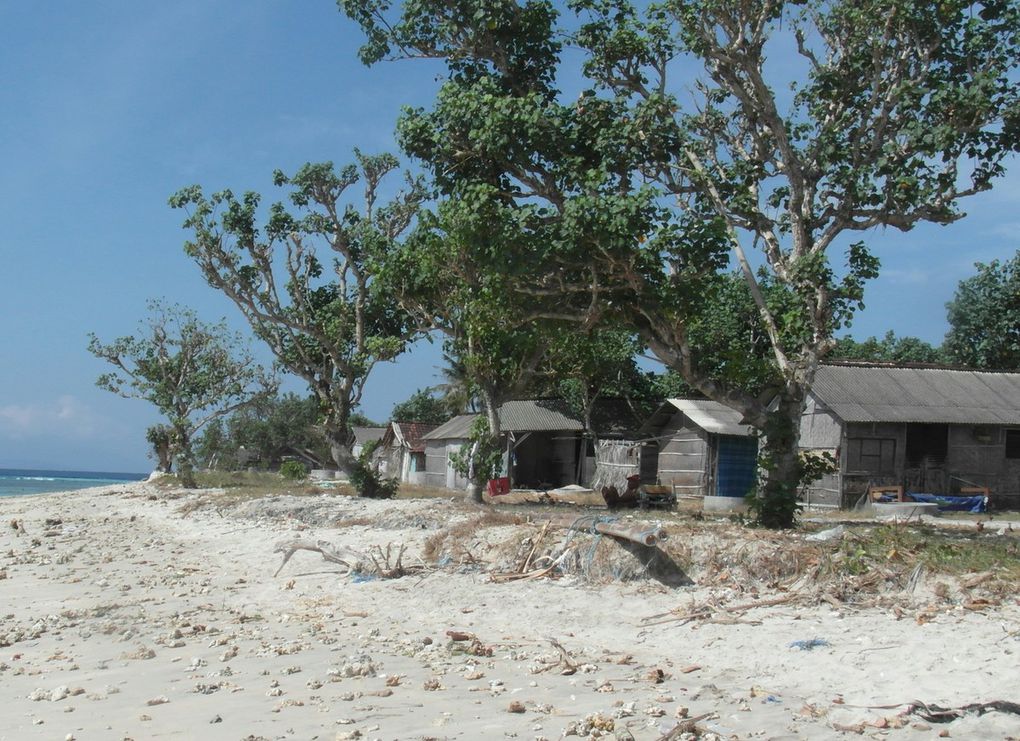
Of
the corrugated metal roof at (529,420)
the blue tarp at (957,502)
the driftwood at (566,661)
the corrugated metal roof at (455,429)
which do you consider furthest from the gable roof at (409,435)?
the driftwood at (566,661)

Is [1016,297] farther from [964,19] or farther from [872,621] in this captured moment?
[872,621]

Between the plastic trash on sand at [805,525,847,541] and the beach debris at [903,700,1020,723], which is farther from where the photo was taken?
the plastic trash on sand at [805,525,847,541]

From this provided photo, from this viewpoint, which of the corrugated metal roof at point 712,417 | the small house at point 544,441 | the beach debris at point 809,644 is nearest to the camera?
the beach debris at point 809,644

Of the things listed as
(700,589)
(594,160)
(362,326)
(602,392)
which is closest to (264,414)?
(602,392)

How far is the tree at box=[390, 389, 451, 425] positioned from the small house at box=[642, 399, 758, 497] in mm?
30547

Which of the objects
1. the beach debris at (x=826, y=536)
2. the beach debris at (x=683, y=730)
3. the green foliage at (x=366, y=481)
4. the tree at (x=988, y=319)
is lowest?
the beach debris at (x=683, y=730)

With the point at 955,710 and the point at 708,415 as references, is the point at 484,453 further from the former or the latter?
the point at 955,710

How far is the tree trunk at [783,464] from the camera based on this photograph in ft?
48.1

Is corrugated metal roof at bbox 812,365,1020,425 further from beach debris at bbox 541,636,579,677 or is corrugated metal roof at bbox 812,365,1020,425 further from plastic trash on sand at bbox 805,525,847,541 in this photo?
beach debris at bbox 541,636,579,677

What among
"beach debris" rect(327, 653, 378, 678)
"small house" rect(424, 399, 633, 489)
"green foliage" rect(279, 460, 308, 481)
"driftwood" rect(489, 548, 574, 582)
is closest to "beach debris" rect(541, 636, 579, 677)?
"beach debris" rect(327, 653, 378, 678)

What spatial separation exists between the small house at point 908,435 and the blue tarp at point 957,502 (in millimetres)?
719

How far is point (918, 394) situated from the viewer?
2827 cm

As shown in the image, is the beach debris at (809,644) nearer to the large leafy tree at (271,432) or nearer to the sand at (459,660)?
the sand at (459,660)

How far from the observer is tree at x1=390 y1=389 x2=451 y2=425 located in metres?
62.2
